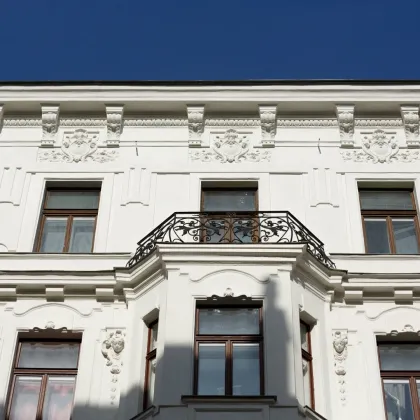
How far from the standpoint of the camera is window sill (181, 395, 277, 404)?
12648 millimetres

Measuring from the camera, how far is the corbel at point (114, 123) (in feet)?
58.6

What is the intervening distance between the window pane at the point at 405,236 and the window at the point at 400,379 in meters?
2.26

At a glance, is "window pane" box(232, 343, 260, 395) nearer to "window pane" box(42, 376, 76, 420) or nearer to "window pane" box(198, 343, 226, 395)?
"window pane" box(198, 343, 226, 395)

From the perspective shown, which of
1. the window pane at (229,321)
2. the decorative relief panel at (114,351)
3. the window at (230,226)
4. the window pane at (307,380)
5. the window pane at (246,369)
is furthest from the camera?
the window at (230,226)

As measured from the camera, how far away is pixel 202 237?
1566 centimetres

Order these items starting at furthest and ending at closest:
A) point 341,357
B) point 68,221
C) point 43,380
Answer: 1. point 68,221
2. point 43,380
3. point 341,357

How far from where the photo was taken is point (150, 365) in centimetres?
1417

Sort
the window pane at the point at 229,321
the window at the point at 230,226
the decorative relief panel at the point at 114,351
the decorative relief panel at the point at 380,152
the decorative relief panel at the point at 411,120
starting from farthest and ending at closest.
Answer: the decorative relief panel at the point at 411,120, the decorative relief panel at the point at 380,152, the window at the point at 230,226, the decorative relief panel at the point at 114,351, the window pane at the point at 229,321

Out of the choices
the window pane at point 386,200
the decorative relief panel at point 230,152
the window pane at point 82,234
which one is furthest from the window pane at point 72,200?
the window pane at point 386,200

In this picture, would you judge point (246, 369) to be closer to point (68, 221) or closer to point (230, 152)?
point (68, 221)

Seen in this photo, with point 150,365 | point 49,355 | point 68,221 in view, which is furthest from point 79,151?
point 150,365

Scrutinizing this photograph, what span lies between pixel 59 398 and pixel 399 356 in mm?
5813

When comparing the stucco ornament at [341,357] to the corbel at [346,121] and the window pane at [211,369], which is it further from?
the corbel at [346,121]

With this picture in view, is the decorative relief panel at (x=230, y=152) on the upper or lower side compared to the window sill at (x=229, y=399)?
upper
